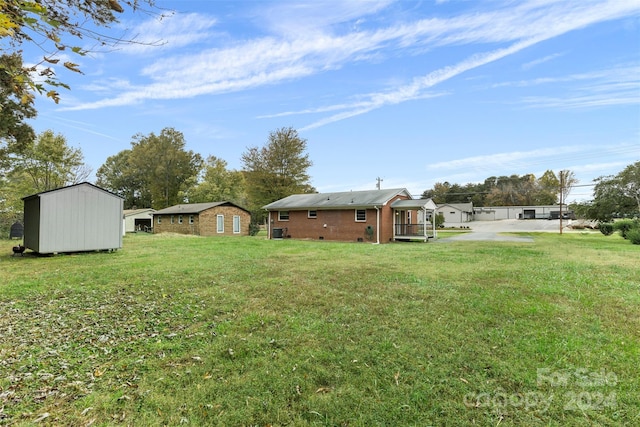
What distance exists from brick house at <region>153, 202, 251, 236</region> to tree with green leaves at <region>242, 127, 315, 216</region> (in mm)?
7942

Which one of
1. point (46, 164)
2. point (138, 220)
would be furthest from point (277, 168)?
point (46, 164)

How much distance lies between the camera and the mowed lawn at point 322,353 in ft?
8.02

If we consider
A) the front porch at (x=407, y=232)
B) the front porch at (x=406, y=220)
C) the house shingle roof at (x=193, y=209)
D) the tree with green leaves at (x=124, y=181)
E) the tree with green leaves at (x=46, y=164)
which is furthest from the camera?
the tree with green leaves at (x=124, y=181)

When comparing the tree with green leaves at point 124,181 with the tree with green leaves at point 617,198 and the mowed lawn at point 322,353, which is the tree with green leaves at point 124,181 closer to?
the mowed lawn at point 322,353

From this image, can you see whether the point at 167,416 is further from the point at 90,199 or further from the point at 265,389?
the point at 90,199

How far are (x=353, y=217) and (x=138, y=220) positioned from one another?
26.1 m

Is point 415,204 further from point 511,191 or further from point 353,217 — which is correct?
point 511,191

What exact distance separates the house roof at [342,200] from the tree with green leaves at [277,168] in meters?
12.8

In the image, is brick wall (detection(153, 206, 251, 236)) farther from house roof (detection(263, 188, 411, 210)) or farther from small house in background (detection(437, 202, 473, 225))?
small house in background (detection(437, 202, 473, 225))

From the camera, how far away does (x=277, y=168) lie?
120ft

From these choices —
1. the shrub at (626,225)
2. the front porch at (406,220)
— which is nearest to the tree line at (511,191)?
the shrub at (626,225)

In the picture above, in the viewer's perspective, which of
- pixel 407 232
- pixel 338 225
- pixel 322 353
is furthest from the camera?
pixel 407 232

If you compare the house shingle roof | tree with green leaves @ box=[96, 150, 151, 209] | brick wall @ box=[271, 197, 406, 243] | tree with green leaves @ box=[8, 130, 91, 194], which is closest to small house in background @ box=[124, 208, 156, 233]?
the house shingle roof

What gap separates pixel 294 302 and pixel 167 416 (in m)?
3.00
